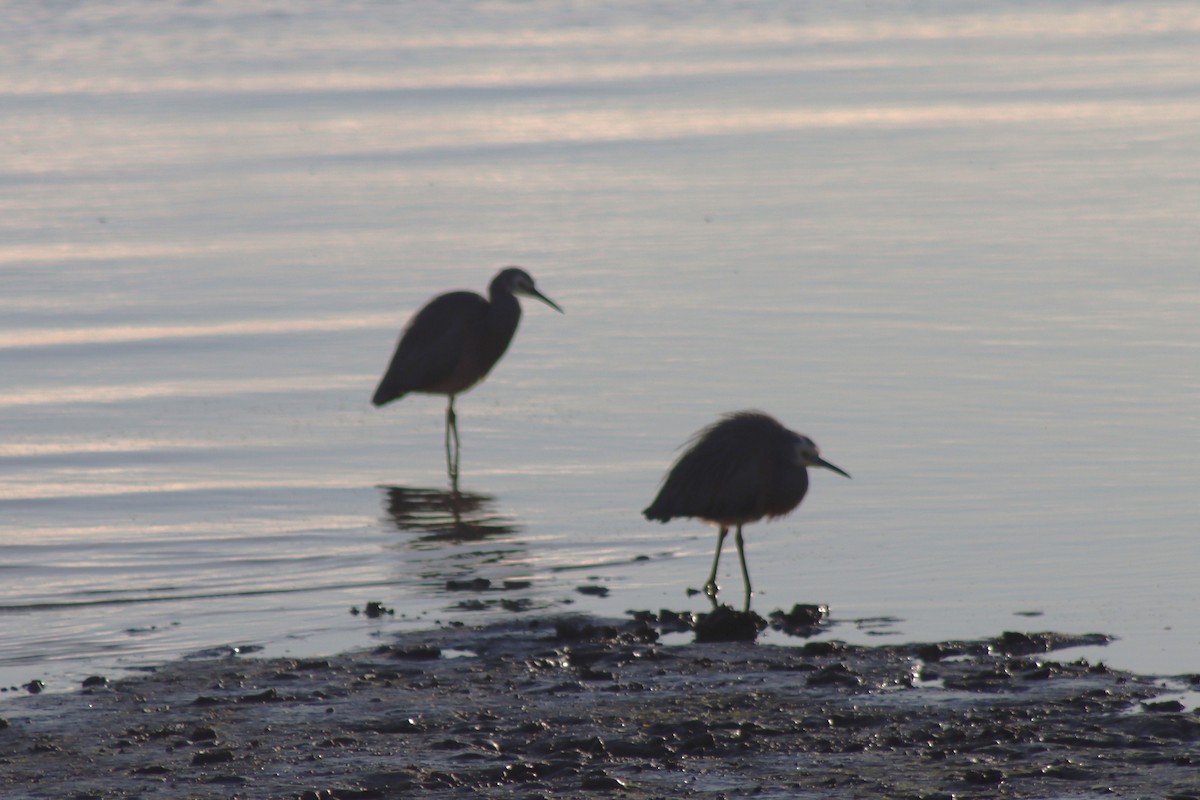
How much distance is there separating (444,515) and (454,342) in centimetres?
263

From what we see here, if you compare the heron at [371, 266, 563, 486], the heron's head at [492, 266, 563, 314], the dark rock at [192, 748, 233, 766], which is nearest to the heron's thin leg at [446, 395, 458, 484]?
the heron at [371, 266, 563, 486]

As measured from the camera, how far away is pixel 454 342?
47.3ft

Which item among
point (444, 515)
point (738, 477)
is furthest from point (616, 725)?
point (444, 515)

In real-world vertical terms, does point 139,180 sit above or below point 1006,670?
above

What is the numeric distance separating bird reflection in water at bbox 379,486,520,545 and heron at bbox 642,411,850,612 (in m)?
1.57

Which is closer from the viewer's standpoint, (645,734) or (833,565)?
(645,734)

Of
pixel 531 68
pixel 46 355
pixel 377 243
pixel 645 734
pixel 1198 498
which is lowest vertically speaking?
pixel 645 734

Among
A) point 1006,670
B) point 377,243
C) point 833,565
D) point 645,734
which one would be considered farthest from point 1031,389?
point 377,243

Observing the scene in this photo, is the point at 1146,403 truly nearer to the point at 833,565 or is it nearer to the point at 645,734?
the point at 833,565

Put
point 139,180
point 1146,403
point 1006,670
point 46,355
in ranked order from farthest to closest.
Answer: point 139,180, point 46,355, point 1146,403, point 1006,670

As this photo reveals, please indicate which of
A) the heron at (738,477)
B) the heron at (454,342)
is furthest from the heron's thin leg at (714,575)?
the heron at (454,342)

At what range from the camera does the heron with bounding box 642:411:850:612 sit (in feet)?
33.3

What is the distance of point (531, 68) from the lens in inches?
1276

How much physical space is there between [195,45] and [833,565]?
29249 millimetres
